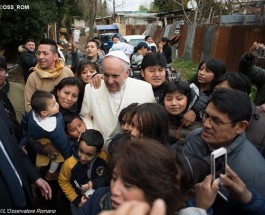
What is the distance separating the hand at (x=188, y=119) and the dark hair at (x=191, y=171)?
1003 mm

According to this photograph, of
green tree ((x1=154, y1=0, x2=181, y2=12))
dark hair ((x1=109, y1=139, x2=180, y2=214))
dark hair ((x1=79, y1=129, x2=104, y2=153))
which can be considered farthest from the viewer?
green tree ((x1=154, y1=0, x2=181, y2=12))

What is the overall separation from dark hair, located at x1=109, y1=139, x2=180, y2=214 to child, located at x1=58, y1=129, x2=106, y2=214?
1.32 metres

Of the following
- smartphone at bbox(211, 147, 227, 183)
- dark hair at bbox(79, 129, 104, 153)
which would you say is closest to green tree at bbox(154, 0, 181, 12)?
dark hair at bbox(79, 129, 104, 153)

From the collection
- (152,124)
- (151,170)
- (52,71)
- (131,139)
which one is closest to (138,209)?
(151,170)

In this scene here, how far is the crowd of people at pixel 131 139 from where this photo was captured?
1.28 m

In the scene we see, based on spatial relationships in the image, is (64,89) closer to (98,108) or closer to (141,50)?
(98,108)

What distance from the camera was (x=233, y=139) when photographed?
76.8 inches

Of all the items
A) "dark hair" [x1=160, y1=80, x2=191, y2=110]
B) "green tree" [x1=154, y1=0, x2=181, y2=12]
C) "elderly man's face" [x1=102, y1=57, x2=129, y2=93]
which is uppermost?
"green tree" [x1=154, y1=0, x2=181, y2=12]

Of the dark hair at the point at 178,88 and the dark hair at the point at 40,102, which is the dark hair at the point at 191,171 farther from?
Answer: the dark hair at the point at 40,102

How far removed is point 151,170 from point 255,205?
0.80m

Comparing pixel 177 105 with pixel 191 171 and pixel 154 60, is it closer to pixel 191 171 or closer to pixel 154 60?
pixel 154 60

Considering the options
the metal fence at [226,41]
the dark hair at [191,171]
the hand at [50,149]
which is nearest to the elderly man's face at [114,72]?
the hand at [50,149]

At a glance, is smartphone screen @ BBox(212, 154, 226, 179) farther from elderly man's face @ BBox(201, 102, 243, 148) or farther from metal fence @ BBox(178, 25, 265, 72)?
metal fence @ BBox(178, 25, 265, 72)

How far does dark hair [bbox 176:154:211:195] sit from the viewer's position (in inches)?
56.5
